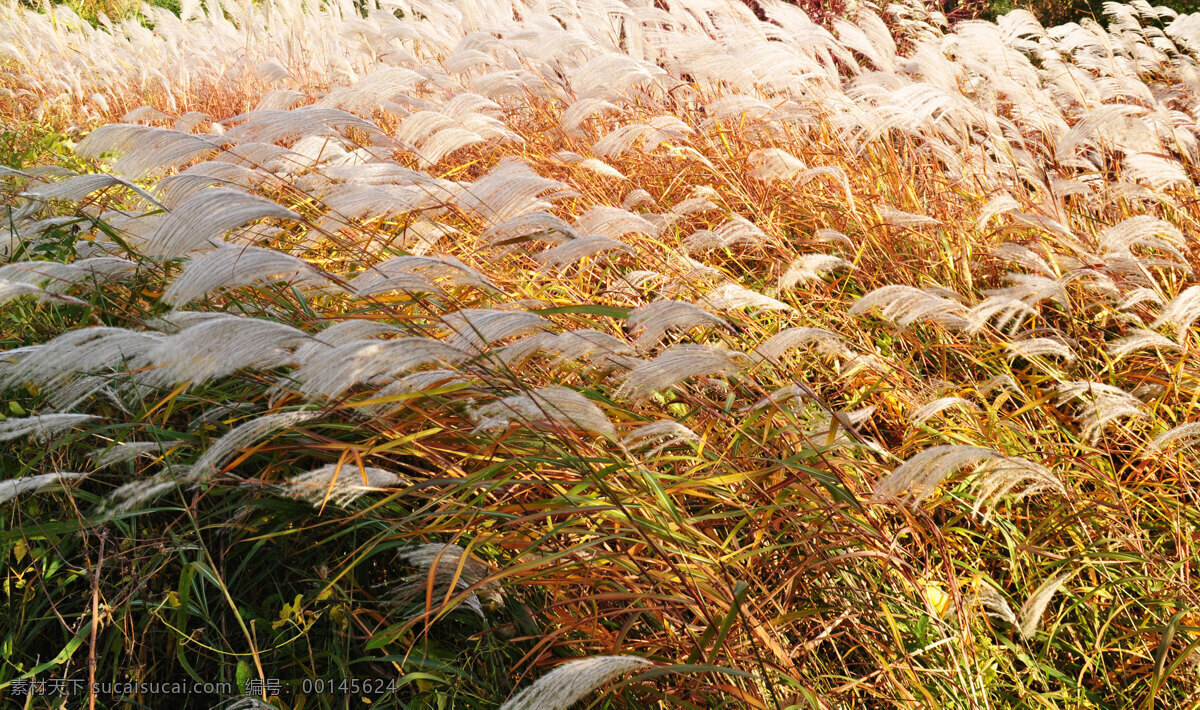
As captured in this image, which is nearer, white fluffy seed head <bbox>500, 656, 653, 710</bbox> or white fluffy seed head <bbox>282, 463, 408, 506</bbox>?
white fluffy seed head <bbox>500, 656, 653, 710</bbox>

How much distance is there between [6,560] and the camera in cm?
168

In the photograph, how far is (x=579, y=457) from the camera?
1.51 meters

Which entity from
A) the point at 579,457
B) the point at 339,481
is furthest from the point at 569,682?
the point at 339,481

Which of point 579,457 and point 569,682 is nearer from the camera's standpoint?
point 569,682

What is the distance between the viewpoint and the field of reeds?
1.49 meters

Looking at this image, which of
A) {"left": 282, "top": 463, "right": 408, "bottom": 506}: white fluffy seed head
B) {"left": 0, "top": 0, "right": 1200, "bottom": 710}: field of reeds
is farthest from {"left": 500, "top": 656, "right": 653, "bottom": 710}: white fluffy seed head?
{"left": 282, "top": 463, "right": 408, "bottom": 506}: white fluffy seed head

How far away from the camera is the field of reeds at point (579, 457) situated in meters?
1.49

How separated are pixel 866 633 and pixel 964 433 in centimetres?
72

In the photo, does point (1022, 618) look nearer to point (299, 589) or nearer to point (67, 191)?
point (299, 589)

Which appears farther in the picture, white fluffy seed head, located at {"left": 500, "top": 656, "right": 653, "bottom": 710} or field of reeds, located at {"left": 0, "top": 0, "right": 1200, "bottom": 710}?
field of reeds, located at {"left": 0, "top": 0, "right": 1200, "bottom": 710}

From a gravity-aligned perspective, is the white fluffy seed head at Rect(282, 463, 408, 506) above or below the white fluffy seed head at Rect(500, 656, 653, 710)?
below

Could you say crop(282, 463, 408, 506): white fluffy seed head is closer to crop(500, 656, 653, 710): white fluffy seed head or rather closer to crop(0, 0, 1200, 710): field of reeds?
crop(0, 0, 1200, 710): field of reeds

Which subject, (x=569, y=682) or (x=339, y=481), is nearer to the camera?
(x=569, y=682)

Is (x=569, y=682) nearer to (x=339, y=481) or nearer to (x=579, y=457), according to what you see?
(x=579, y=457)
